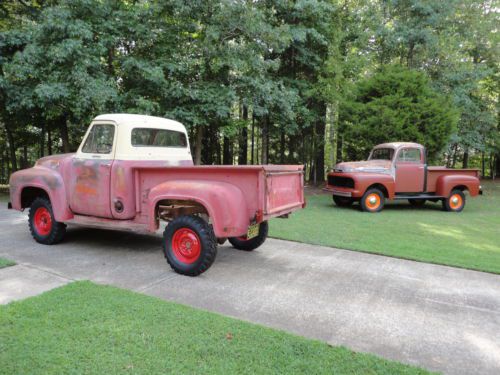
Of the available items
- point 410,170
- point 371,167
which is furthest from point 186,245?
point 410,170

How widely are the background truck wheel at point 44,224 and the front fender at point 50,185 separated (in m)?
0.21

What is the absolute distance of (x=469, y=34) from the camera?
60.2ft

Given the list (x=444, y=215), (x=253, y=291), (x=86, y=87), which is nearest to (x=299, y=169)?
(x=253, y=291)

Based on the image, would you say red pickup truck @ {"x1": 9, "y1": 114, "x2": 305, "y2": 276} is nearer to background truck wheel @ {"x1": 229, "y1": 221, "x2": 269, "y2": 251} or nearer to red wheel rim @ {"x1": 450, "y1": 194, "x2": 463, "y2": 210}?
background truck wheel @ {"x1": 229, "y1": 221, "x2": 269, "y2": 251}

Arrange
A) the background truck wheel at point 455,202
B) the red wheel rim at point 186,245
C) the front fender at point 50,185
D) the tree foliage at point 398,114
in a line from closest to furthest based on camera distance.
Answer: the red wheel rim at point 186,245 → the front fender at point 50,185 → the background truck wheel at point 455,202 → the tree foliage at point 398,114

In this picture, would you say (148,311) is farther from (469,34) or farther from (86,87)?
(469,34)

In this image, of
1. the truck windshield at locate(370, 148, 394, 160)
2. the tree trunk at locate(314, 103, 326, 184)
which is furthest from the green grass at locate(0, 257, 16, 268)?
the tree trunk at locate(314, 103, 326, 184)

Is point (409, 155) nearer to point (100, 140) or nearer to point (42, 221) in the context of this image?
point (100, 140)

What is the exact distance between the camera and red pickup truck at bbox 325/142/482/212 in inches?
410

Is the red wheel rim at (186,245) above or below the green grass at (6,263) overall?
above

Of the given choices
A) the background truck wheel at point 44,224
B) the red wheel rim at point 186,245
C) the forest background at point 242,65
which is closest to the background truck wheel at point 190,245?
the red wheel rim at point 186,245

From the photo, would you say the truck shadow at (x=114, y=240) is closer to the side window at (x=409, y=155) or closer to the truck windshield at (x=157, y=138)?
the truck windshield at (x=157, y=138)

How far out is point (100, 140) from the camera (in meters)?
5.47

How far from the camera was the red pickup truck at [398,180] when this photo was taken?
410 inches
